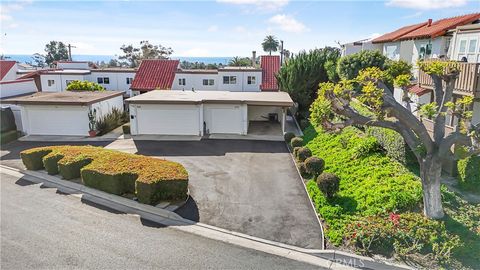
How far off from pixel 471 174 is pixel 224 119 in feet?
57.3

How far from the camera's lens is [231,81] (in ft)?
124

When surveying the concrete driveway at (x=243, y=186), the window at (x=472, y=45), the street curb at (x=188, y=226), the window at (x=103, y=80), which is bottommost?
the street curb at (x=188, y=226)

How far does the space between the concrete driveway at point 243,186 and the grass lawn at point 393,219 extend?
0.95 meters

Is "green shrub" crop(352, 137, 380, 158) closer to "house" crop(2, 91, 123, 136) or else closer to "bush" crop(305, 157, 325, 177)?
"bush" crop(305, 157, 325, 177)

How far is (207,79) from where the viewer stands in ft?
126

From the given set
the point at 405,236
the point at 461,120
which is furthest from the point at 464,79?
the point at 405,236

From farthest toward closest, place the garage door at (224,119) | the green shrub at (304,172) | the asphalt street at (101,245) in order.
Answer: the garage door at (224,119) → the green shrub at (304,172) → the asphalt street at (101,245)

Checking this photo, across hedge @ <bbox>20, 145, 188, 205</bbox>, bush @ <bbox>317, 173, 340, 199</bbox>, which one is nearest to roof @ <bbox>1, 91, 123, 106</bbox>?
hedge @ <bbox>20, 145, 188, 205</bbox>

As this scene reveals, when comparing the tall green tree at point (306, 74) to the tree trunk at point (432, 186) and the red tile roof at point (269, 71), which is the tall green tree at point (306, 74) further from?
Answer: the tree trunk at point (432, 186)

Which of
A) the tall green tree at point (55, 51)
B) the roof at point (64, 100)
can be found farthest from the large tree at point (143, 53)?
the roof at point (64, 100)

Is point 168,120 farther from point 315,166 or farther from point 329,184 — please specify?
point 329,184

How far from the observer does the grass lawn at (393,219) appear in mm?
10156

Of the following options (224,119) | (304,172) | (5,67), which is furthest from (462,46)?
(5,67)

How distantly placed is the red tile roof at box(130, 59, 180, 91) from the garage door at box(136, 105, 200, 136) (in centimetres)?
1139
